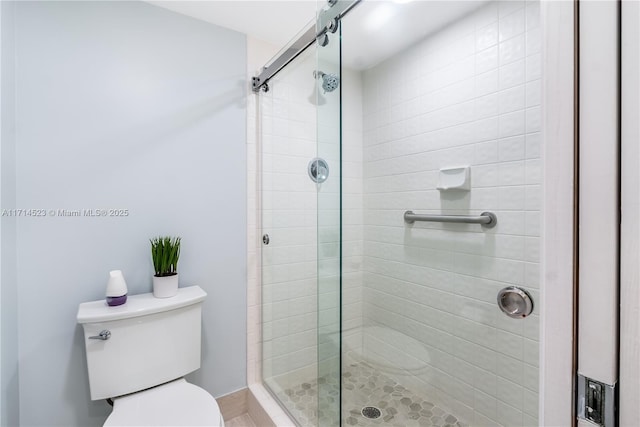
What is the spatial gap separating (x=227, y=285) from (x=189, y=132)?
2.63 ft

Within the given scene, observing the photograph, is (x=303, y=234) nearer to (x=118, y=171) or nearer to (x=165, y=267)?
(x=165, y=267)

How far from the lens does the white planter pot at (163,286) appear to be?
4.57 ft

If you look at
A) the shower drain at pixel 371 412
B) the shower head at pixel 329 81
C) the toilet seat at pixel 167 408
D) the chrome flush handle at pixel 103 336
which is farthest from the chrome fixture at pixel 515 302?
the chrome flush handle at pixel 103 336

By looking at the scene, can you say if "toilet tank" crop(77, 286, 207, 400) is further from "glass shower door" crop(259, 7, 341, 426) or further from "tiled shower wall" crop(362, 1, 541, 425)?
"tiled shower wall" crop(362, 1, 541, 425)

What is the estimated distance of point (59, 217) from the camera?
1.31 metres

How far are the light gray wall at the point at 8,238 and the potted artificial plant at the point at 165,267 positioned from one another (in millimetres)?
475

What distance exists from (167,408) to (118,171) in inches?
39.2

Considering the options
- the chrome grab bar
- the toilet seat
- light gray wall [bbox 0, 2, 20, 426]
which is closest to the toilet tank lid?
light gray wall [bbox 0, 2, 20, 426]

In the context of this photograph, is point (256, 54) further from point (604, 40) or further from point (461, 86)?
point (604, 40)

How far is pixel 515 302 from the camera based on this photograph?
1.14m

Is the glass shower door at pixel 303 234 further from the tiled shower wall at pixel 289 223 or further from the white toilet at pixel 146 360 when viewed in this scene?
the white toilet at pixel 146 360

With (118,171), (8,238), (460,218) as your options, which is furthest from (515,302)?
(8,238)

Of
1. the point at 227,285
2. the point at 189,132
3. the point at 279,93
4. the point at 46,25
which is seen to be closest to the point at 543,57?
the point at 279,93

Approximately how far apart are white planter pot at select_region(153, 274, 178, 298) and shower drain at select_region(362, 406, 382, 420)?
987 mm
